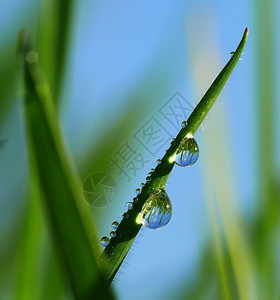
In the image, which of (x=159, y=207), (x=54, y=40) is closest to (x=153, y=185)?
(x=159, y=207)

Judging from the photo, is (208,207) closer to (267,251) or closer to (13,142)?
(267,251)

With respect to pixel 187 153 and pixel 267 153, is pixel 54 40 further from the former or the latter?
pixel 267 153

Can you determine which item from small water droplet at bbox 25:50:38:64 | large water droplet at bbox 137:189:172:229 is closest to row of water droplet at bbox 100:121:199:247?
large water droplet at bbox 137:189:172:229

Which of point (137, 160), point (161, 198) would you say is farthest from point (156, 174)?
point (137, 160)

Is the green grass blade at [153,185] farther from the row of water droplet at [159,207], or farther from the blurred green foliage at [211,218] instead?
the blurred green foliage at [211,218]

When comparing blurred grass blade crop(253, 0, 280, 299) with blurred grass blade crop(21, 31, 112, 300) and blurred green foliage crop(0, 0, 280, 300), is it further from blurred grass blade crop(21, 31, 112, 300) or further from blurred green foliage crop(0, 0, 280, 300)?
blurred grass blade crop(21, 31, 112, 300)
